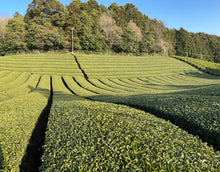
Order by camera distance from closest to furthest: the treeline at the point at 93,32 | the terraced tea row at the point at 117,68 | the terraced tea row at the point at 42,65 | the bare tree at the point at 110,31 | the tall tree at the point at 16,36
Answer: the terraced tea row at the point at 42,65
the terraced tea row at the point at 117,68
the tall tree at the point at 16,36
the treeline at the point at 93,32
the bare tree at the point at 110,31

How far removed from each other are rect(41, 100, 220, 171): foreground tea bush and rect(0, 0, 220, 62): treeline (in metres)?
31.4

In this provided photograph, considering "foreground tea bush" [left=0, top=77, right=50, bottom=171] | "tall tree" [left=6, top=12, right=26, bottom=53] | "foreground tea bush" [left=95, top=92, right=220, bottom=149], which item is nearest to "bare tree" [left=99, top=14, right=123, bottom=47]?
"tall tree" [left=6, top=12, right=26, bottom=53]

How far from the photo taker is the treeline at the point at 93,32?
46.9 m

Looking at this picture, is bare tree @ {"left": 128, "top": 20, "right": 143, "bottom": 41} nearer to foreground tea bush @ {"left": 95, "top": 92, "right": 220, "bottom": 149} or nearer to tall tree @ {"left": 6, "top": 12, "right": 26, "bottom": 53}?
tall tree @ {"left": 6, "top": 12, "right": 26, "bottom": 53}

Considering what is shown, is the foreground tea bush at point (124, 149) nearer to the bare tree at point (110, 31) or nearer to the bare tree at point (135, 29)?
the bare tree at point (110, 31)

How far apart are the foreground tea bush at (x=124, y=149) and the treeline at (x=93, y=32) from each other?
103ft

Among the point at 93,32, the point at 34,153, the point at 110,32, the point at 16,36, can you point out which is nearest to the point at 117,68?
the point at 110,32

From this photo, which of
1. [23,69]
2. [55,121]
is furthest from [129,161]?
[23,69]

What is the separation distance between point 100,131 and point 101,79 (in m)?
25.0

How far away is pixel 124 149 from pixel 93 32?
58.5 m

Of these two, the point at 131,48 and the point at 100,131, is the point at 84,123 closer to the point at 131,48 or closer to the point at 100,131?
the point at 100,131

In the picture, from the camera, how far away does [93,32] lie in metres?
57.2

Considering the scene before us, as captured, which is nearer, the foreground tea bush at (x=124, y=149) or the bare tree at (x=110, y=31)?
the foreground tea bush at (x=124, y=149)

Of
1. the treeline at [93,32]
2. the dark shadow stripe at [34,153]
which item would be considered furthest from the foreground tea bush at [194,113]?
the treeline at [93,32]
